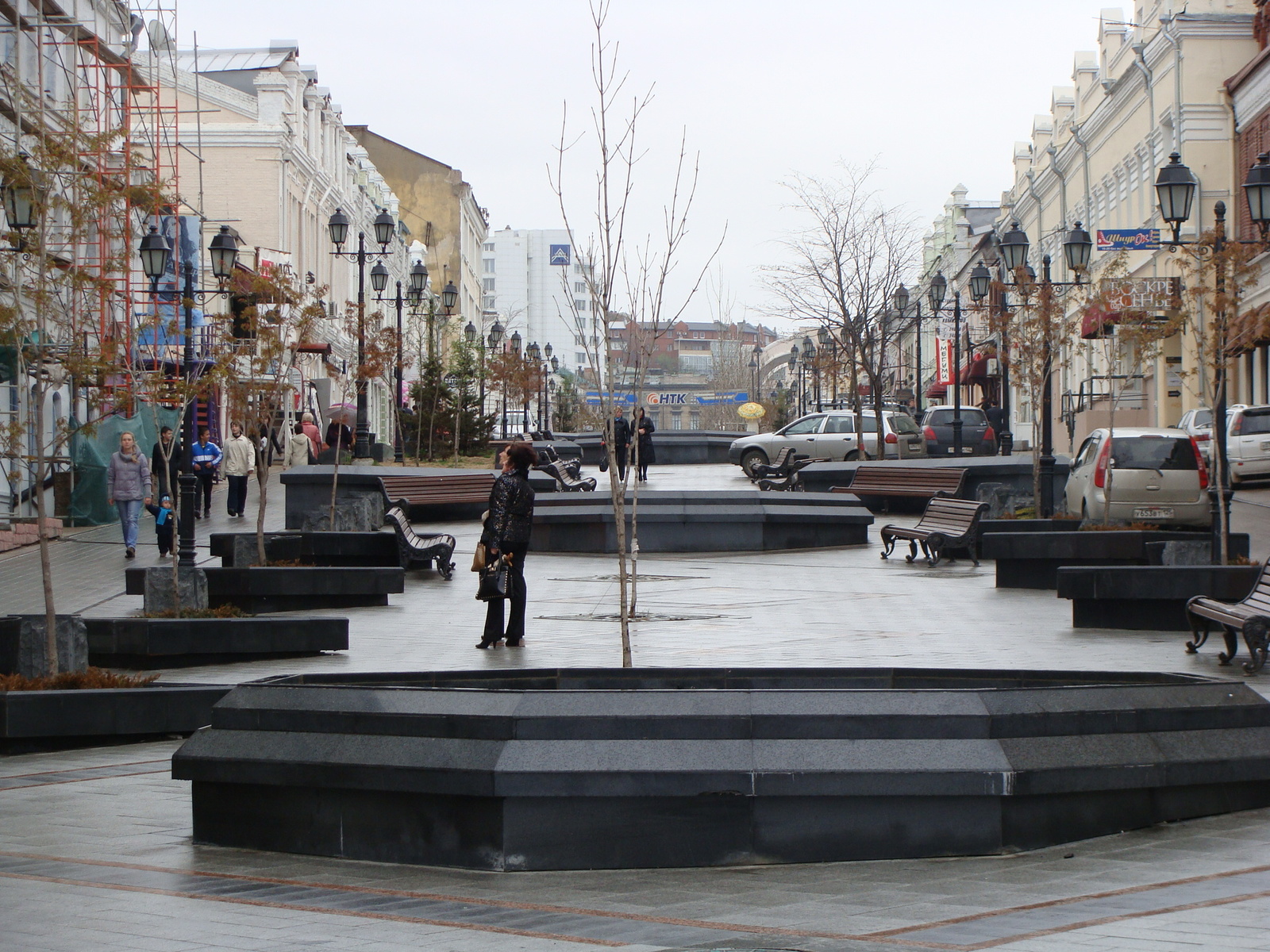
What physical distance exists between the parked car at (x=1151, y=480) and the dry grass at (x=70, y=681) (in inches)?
592

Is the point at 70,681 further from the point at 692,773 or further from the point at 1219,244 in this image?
the point at 1219,244

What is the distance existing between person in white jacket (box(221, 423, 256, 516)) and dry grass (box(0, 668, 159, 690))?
1629 centimetres

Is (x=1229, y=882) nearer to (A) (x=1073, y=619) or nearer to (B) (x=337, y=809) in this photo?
(B) (x=337, y=809)

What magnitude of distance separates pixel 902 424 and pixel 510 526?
26.9 metres

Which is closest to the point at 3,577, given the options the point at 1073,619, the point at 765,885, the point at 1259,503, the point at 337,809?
the point at 1073,619

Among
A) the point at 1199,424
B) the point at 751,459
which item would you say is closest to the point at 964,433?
the point at 751,459

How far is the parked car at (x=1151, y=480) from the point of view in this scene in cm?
2112

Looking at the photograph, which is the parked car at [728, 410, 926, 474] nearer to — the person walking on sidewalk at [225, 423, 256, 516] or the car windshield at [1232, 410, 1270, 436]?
the car windshield at [1232, 410, 1270, 436]

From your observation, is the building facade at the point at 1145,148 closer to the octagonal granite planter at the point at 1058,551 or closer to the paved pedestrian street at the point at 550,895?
the octagonal granite planter at the point at 1058,551

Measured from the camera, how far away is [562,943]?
189 inches

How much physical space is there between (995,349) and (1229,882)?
2020cm

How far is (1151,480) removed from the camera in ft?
69.8

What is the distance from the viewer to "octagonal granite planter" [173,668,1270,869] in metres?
5.82

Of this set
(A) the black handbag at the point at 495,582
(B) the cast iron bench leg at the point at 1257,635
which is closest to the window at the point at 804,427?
(A) the black handbag at the point at 495,582
